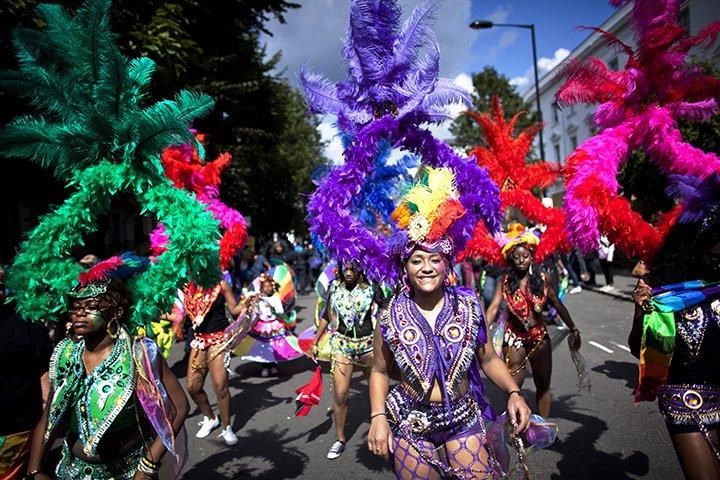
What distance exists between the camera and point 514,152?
5270mm

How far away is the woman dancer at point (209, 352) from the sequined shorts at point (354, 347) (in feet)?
3.74

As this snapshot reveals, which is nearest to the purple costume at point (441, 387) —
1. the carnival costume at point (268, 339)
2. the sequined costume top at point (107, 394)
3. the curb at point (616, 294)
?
the sequined costume top at point (107, 394)

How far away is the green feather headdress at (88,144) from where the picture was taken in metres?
2.71

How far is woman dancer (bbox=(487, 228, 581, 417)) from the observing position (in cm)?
457

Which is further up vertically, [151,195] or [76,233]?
[151,195]

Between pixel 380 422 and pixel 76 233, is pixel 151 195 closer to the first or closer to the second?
pixel 76 233

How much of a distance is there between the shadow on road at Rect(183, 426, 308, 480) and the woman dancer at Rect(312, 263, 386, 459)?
0.38 metres

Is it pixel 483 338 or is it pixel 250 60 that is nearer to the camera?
pixel 483 338

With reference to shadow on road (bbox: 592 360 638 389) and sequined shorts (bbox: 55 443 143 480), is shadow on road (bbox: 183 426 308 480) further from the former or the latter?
shadow on road (bbox: 592 360 638 389)

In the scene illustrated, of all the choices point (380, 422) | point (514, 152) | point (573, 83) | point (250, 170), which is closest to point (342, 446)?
point (380, 422)

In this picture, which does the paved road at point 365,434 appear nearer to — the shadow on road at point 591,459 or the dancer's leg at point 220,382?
the shadow on road at point 591,459

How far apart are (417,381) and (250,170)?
16336mm

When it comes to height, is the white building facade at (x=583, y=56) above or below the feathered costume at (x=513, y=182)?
above

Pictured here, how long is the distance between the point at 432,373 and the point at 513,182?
3.01m
